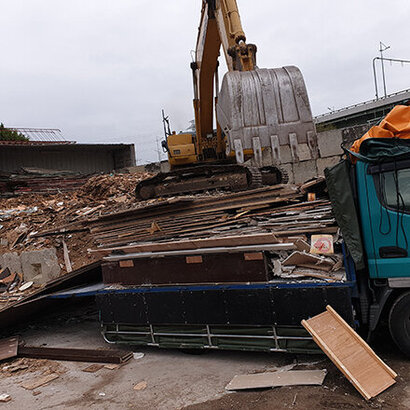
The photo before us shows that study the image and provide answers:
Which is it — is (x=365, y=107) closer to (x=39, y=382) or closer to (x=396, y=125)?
(x=396, y=125)

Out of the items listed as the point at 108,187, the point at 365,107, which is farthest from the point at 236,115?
the point at 365,107

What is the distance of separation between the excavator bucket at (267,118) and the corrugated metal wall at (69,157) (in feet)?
56.8

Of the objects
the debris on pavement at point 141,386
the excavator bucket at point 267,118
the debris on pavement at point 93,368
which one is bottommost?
the debris on pavement at point 93,368

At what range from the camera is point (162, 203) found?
6.50 metres

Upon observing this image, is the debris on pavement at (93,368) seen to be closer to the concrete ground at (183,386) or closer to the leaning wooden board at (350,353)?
the concrete ground at (183,386)

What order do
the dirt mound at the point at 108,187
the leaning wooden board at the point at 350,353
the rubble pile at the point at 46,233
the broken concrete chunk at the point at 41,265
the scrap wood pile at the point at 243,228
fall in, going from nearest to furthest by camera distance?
the leaning wooden board at the point at 350,353
the scrap wood pile at the point at 243,228
the rubble pile at the point at 46,233
the broken concrete chunk at the point at 41,265
the dirt mound at the point at 108,187

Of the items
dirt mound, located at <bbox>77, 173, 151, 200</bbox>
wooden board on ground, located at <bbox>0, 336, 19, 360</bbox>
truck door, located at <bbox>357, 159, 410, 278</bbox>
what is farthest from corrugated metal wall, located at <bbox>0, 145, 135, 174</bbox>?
truck door, located at <bbox>357, 159, 410, 278</bbox>

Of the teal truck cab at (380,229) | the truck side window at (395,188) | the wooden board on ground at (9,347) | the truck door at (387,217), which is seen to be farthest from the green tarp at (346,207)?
the wooden board on ground at (9,347)

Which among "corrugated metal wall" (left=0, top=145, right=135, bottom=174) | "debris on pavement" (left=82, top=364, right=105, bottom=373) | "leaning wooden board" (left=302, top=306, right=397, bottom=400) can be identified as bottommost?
"debris on pavement" (left=82, top=364, right=105, bottom=373)

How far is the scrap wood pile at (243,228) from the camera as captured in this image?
5242mm

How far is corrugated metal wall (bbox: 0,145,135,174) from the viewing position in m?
21.6

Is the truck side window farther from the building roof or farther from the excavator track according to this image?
the building roof

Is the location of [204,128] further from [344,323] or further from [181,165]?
[344,323]

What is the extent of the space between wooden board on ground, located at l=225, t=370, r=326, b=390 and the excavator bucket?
2915mm
